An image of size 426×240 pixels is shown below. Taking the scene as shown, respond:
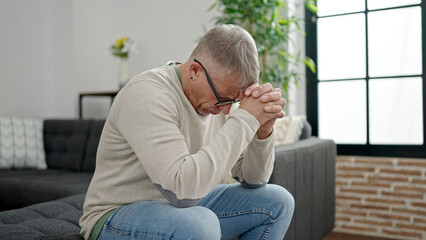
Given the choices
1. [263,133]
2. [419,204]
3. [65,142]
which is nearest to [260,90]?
[263,133]

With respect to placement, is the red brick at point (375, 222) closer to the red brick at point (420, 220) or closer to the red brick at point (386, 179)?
the red brick at point (420, 220)

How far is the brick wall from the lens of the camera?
251cm

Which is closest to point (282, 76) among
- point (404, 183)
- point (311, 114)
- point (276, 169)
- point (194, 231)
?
point (311, 114)

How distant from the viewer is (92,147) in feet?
9.00

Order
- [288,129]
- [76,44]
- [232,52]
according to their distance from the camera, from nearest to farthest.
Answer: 1. [232,52]
2. [288,129]
3. [76,44]

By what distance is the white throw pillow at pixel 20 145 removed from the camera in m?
2.82

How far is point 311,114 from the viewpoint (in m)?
3.07

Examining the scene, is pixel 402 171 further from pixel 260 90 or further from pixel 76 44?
pixel 76 44

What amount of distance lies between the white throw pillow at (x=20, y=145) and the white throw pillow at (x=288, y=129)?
1828 mm

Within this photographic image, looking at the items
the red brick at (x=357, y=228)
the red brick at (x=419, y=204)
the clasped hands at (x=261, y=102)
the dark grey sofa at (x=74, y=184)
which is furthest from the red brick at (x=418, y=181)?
the clasped hands at (x=261, y=102)

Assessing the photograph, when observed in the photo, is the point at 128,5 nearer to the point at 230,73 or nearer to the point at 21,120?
the point at 21,120

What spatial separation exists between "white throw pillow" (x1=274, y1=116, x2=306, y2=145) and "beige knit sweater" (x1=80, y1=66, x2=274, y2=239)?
0.94m

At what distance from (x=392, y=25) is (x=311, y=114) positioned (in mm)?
850

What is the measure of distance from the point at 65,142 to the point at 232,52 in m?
2.24
